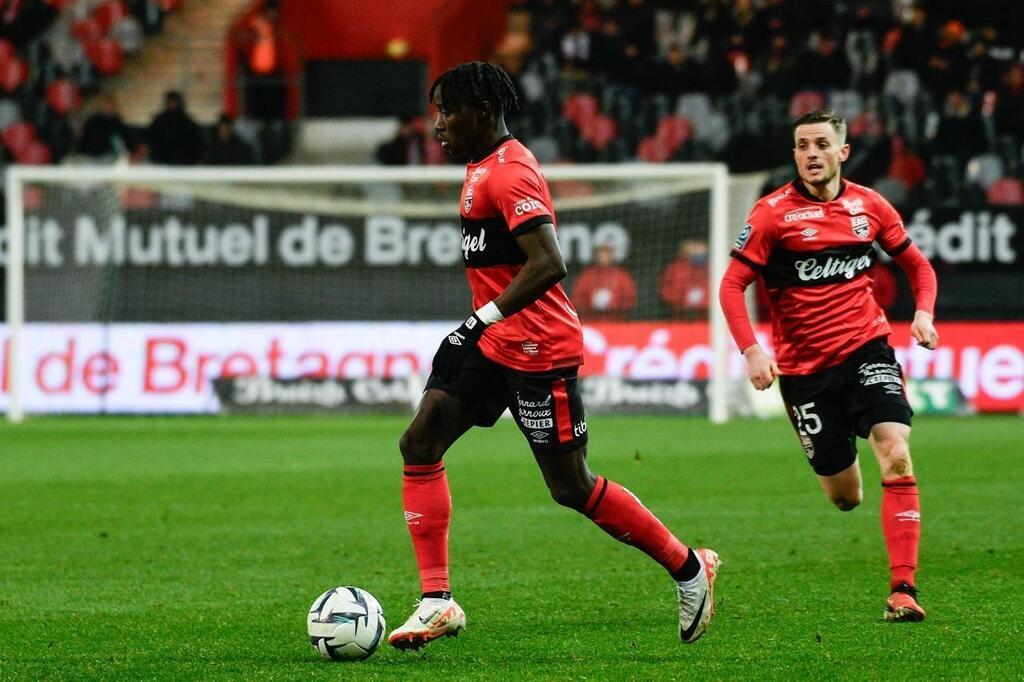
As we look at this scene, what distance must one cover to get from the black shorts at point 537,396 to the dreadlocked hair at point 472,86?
821 millimetres

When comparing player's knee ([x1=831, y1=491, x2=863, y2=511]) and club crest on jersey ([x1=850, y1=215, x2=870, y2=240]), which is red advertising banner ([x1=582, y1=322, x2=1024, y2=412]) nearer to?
player's knee ([x1=831, y1=491, x2=863, y2=511])

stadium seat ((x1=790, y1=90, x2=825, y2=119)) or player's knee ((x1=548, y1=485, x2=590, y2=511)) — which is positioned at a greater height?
stadium seat ((x1=790, y1=90, x2=825, y2=119))

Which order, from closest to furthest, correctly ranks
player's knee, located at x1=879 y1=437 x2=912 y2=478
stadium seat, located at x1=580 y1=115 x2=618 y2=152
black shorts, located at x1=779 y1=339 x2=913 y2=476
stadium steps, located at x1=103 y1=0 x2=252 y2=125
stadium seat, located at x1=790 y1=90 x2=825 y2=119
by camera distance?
player's knee, located at x1=879 y1=437 x2=912 y2=478, black shorts, located at x1=779 y1=339 x2=913 y2=476, stadium seat, located at x1=790 y1=90 x2=825 y2=119, stadium seat, located at x1=580 y1=115 x2=618 y2=152, stadium steps, located at x1=103 y1=0 x2=252 y2=125

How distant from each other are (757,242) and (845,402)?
725 mm

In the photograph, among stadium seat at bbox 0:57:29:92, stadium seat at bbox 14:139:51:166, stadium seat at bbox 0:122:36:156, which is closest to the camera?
stadium seat at bbox 14:139:51:166

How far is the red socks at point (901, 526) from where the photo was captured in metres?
6.04

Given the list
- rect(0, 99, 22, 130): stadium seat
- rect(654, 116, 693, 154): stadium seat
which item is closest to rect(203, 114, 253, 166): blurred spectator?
rect(0, 99, 22, 130): stadium seat

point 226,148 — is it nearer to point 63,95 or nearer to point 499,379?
point 63,95

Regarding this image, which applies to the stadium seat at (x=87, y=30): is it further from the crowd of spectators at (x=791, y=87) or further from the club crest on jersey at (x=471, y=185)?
the club crest on jersey at (x=471, y=185)

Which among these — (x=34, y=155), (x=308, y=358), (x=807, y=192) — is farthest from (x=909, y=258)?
(x=34, y=155)

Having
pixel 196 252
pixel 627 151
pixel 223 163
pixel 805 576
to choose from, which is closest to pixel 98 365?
pixel 196 252

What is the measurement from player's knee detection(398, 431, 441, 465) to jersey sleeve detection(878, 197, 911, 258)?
2231 millimetres

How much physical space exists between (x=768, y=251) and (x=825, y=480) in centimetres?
98

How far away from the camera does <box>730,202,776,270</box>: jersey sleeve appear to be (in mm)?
6656
